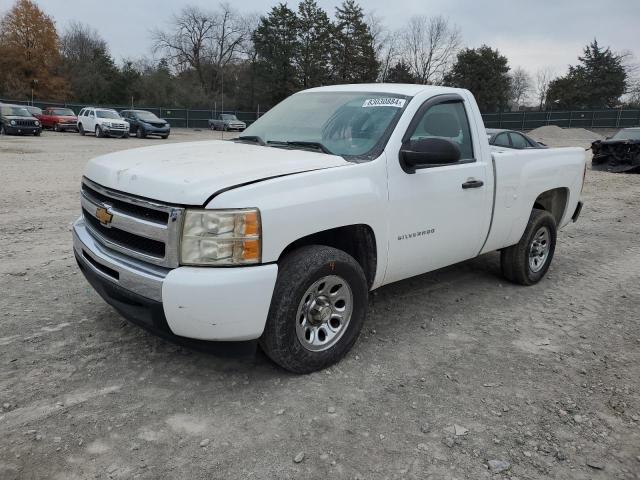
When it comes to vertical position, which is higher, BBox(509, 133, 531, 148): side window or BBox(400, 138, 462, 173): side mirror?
BBox(509, 133, 531, 148): side window

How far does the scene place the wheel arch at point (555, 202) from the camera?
568 centimetres

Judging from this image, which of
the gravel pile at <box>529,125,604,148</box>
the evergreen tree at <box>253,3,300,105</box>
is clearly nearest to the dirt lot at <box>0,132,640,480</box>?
the gravel pile at <box>529,125,604,148</box>

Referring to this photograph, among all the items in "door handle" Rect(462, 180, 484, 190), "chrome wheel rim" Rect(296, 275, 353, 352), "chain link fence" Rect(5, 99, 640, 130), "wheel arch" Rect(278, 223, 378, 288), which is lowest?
"chrome wheel rim" Rect(296, 275, 353, 352)

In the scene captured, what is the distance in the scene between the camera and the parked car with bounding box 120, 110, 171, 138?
31.2 meters

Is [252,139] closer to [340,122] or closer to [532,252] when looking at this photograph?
[340,122]

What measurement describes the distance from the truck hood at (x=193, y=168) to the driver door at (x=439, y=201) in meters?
0.59

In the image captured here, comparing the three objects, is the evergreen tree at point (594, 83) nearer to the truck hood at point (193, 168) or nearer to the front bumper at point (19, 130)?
the front bumper at point (19, 130)

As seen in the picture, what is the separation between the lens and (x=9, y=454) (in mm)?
2598

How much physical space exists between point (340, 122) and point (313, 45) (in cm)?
6222

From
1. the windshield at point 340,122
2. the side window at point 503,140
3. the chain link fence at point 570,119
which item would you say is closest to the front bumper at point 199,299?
the windshield at point 340,122

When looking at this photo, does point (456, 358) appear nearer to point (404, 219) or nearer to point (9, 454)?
point (404, 219)

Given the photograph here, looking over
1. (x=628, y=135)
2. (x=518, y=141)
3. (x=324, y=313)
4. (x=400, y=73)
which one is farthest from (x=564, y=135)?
(x=324, y=313)

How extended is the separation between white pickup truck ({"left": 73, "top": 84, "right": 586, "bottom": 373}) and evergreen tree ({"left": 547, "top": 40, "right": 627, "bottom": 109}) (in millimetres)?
69631

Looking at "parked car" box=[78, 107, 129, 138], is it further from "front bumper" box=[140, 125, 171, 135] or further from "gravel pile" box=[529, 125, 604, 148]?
"gravel pile" box=[529, 125, 604, 148]
